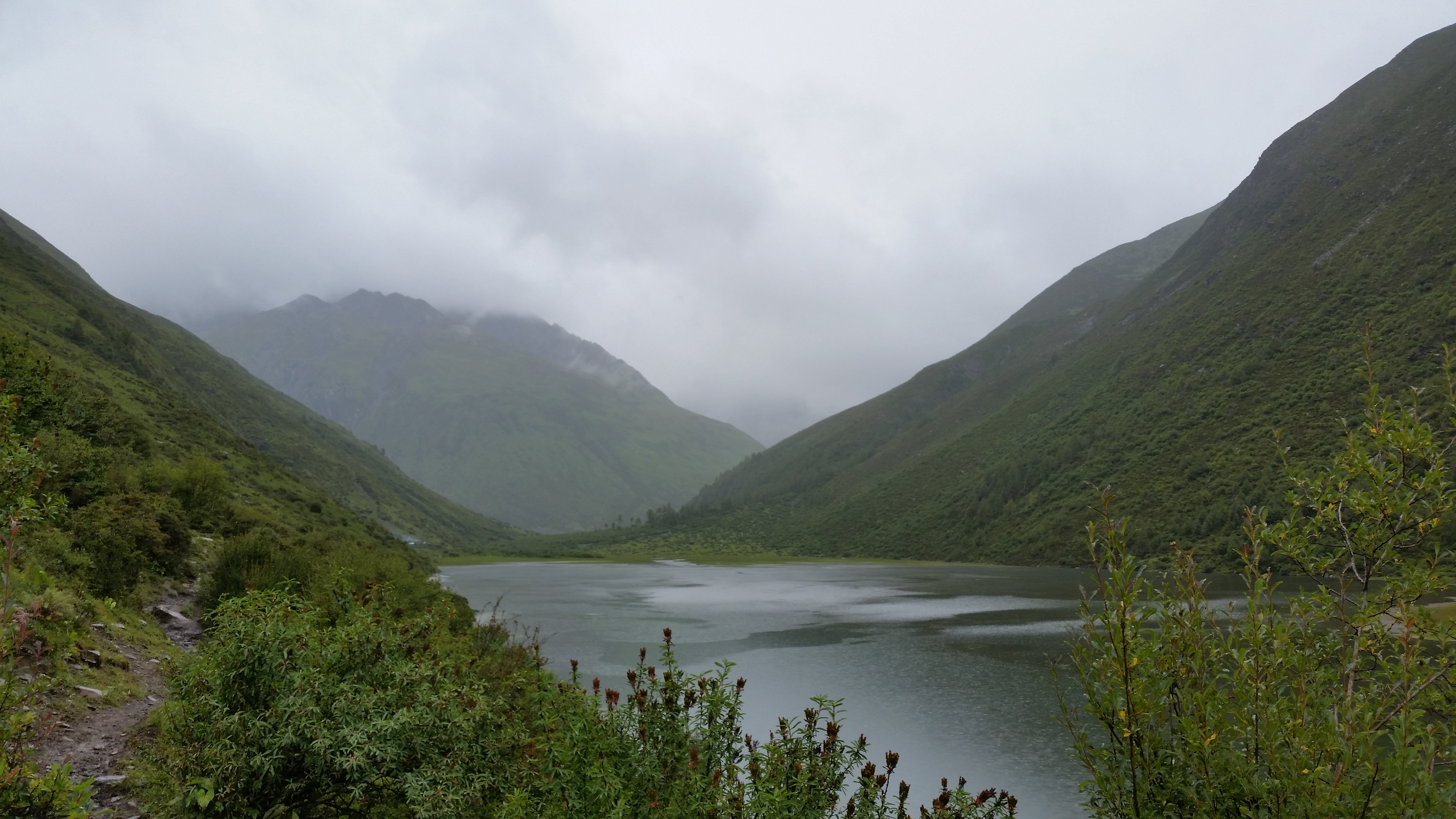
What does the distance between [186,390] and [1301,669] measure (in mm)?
99058

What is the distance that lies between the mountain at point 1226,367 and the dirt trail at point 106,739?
227 ft

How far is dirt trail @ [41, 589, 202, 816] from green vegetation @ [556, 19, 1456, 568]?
58.4 m

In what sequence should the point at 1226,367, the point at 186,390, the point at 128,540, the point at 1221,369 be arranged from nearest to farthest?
1. the point at 128,540
2. the point at 186,390
3. the point at 1226,367
4. the point at 1221,369

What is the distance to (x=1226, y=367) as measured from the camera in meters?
108

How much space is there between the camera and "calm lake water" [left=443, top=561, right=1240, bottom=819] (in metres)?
18.8

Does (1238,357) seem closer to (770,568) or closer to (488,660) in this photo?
(770,568)

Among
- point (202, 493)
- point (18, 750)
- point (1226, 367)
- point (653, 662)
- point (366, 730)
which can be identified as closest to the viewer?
point (18, 750)

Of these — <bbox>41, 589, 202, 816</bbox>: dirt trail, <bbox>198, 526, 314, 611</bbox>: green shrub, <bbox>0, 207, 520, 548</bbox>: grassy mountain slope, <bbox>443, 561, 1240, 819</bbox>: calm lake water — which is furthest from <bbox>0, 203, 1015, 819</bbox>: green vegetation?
<bbox>0, 207, 520, 548</bbox>: grassy mountain slope

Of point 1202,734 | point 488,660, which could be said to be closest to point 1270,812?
point 1202,734

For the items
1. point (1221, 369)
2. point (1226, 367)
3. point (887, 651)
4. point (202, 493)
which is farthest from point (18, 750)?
point (1221, 369)

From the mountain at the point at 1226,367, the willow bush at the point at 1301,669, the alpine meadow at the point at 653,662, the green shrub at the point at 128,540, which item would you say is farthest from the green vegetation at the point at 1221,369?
the green shrub at the point at 128,540

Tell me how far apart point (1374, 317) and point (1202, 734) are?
4321 inches

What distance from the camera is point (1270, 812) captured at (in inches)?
142

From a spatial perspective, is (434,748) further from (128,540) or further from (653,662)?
(653,662)
